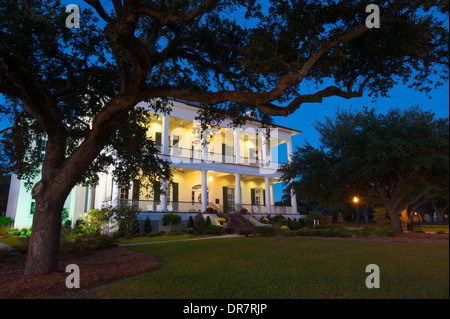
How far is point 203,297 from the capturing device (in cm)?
391

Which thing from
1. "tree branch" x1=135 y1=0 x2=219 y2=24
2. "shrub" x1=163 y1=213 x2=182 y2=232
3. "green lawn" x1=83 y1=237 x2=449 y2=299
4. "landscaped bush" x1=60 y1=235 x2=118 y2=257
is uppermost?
"tree branch" x1=135 y1=0 x2=219 y2=24

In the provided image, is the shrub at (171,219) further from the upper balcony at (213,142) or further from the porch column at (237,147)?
the porch column at (237,147)

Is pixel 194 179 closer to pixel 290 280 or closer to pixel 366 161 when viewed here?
pixel 366 161

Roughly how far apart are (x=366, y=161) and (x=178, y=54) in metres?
8.60

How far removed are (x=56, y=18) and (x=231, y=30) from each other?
4.82 meters

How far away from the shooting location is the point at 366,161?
11.7 meters

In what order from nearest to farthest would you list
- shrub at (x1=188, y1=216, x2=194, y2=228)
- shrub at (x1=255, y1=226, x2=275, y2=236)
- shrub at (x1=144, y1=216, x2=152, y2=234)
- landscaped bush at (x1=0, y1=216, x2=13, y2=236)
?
shrub at (x1=255, y1=226, x2=275, y2=236), shrub at (x1=144, y1=216, x2=152, y2=234), landscaped bush at (x1=0, y1=216, x2=13, y2=236), shrub at (x1=188, y1=216, x2=194, y2=228)

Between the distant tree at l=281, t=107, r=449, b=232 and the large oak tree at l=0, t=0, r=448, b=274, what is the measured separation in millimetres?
2005

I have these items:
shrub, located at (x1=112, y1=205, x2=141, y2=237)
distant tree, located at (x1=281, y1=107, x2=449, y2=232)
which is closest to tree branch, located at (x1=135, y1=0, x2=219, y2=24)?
distant tree, located at (x1=281, y1=107, x2=449, y2=232)

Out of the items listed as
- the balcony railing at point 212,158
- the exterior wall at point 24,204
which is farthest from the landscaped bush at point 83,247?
the exterior wall at point 24,204

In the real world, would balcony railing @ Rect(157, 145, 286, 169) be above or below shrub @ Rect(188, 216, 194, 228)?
above

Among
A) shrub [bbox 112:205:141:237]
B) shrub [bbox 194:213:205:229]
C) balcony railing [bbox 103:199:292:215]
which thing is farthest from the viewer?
balcony railing [bbox 103:199:292:215]

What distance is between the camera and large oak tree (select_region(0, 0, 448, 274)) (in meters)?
5.37

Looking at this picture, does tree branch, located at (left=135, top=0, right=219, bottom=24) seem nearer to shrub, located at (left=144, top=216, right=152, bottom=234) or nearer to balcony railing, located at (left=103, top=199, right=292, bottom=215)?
balcony railing, located at (left=103, top=199, right=292, bottom=215)
